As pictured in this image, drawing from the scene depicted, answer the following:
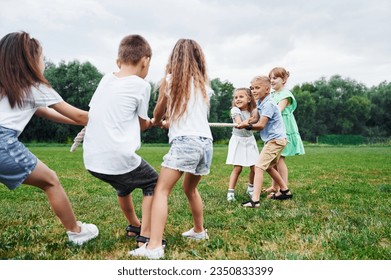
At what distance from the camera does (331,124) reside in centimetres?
6631

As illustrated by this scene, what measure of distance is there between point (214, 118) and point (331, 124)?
2293 cm

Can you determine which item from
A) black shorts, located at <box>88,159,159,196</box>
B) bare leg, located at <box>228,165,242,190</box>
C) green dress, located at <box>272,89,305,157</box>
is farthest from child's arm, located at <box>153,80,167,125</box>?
green dress, located at <box>272,89,305,157</box>

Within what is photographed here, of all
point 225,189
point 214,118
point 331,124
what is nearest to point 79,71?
point 214,118

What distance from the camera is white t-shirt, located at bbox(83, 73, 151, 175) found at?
307cm

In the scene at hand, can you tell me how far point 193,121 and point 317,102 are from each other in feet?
223

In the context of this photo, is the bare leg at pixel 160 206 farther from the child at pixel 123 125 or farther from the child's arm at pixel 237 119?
the child's arm at pixel 237 119

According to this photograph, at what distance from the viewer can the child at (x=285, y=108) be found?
6.16 m

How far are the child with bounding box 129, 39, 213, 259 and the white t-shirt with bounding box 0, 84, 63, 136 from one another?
2.85ft

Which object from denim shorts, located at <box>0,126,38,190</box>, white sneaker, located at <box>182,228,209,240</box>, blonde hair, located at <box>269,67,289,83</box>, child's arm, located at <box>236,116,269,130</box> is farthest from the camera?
blonde hair, located at <box>269,67,289,83</box>

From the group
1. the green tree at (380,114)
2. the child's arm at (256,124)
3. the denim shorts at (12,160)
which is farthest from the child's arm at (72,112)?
the green tree at (380,114)

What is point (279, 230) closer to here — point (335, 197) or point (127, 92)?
point (127, 92)

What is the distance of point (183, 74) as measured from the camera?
3.30 m

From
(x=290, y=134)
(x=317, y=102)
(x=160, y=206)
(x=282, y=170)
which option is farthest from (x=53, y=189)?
(x=317, y=102)

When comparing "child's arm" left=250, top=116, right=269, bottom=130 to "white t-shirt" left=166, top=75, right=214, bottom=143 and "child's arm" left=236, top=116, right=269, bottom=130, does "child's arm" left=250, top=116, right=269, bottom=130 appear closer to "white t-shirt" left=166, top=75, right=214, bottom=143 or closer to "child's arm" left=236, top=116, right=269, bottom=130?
"child's arm" left=236, top=116, right=269, bottom=130
